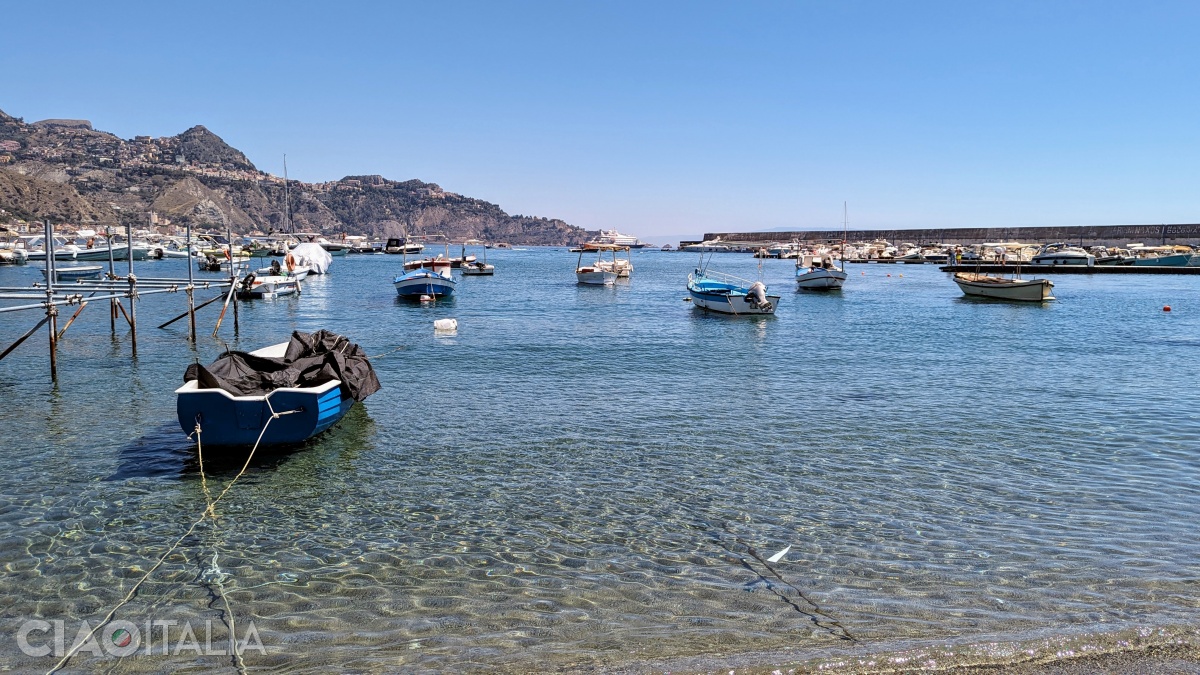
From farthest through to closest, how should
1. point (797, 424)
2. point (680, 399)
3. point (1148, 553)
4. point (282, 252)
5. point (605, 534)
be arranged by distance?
1. point (282, 252)
2. point (680, 399)
3. point (797, 424)
4. point (605, 534)
5. point (1148, 553)

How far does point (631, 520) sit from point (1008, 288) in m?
51.0

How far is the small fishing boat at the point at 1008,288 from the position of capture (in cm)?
5144

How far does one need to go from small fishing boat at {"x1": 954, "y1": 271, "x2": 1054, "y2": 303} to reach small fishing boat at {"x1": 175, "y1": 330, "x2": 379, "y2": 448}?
48115mm

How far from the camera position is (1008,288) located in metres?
53.5

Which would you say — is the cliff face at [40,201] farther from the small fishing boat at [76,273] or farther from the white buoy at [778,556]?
the white buoy at [778,556]

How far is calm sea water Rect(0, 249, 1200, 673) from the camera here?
7328 mm

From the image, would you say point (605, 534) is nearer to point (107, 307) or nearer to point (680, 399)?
point (680, 399)

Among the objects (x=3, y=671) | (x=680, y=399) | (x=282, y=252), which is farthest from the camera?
(x=282, y=252)

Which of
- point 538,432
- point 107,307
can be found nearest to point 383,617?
point 538,432

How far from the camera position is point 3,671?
6.63 metres

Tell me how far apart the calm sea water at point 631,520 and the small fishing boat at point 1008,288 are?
30.4 m

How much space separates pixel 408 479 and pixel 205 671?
5.91m

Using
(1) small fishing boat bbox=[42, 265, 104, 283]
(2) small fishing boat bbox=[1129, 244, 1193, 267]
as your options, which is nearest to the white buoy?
(1) small fishing boat bbox=[42, 265, 104, 283]

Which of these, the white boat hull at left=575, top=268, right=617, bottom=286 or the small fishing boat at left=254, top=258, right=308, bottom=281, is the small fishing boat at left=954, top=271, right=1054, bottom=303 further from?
the small fishing boat at left=254, top=258, right=308, bottom=281
